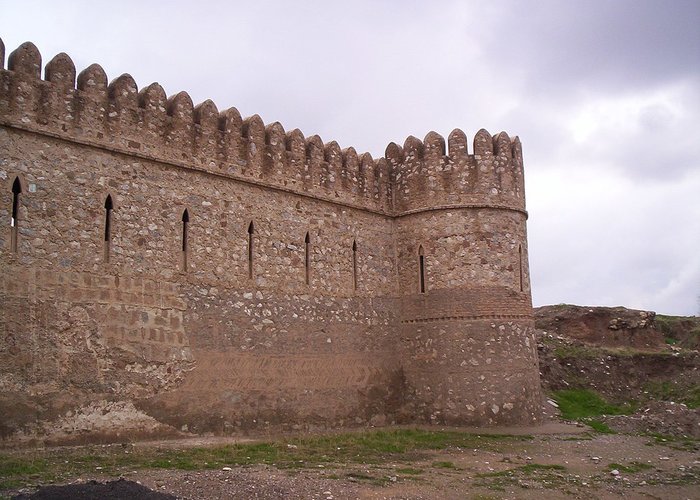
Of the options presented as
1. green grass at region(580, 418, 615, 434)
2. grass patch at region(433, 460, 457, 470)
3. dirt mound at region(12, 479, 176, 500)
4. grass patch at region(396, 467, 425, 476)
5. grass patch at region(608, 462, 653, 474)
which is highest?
dirt mound at region(12, 479, 176, 500)

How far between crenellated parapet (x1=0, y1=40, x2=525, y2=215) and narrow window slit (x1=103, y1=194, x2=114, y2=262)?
3.11 ft

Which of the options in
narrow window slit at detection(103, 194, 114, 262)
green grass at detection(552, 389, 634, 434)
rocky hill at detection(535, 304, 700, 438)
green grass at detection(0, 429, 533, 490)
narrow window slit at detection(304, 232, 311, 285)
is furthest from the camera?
green grass at detection(552, 389, 634, 434)

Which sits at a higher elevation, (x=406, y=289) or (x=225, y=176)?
(x=225, y=176)

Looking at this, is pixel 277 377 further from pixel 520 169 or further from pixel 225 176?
pixel 520 169

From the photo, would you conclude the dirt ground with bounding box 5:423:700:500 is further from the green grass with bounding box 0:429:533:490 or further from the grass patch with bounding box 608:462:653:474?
the green grass with bounding box 0:429:533:490

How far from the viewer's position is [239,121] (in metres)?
14.5

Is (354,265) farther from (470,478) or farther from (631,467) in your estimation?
(631,467)

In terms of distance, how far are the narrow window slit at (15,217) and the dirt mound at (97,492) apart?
4501mm

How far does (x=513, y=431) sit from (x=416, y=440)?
275cm

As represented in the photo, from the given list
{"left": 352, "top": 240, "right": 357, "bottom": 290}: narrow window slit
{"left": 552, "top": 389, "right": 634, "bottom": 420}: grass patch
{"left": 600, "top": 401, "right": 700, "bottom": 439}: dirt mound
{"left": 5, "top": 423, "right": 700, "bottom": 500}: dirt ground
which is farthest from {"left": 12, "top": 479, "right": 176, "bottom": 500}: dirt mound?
{"left": 552, "top": 389, "right": 634, "bottom": 420}: grass patch

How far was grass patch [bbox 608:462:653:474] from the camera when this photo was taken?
11453 mm

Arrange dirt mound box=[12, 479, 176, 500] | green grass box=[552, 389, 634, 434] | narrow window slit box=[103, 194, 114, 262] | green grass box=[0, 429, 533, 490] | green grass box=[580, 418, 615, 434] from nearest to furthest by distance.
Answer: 1. dirt mound box=[12, 479, 176, 500]
2. green grass box=[0, 429, 533, 490]
3. narrow window slit box=[103, 194, 114, 262]
4. green grass box=[580, 418, 615, 434]
5. green grass box=[552, 389, 634, 434]

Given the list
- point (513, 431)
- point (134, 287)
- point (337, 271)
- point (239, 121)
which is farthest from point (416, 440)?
point (239, 121)

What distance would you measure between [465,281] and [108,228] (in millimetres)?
8118
